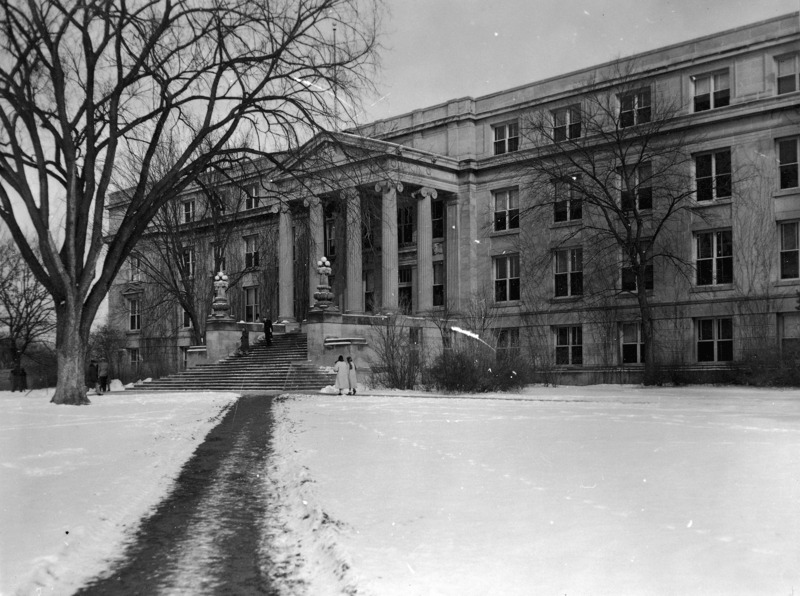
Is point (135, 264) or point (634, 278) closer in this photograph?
point (634, 278)

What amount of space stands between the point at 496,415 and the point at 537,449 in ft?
20.1

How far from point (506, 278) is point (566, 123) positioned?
29.7 feet

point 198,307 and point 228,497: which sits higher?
point 198,307

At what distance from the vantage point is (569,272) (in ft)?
144

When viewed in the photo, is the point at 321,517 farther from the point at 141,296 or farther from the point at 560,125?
the point at 141,296

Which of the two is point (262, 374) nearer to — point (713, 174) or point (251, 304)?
point (713, 174)

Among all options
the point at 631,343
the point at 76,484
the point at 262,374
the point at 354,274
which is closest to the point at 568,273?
the point at 631,343

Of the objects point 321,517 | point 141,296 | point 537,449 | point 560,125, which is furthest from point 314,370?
point 141,296

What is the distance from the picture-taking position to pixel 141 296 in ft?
217

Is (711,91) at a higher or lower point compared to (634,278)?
higher

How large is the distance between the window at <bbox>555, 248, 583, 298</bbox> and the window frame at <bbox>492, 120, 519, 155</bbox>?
7.01 m

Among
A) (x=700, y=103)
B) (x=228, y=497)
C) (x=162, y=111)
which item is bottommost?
(x=228, y=497)

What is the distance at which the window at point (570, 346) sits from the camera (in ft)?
140

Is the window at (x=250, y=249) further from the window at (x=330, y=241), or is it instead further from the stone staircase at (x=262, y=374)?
the stone staircase at (x=262, y=374)
